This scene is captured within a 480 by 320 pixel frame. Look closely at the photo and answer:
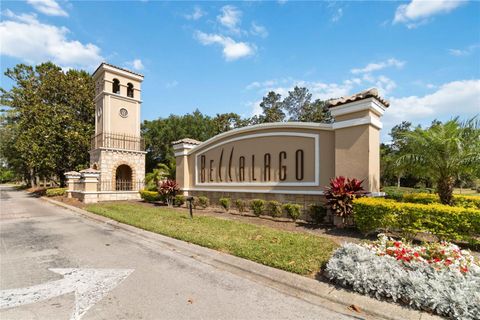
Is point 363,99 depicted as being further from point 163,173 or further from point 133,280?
point 163,173

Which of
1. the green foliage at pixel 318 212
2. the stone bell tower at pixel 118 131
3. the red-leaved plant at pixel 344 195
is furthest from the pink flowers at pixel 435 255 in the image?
the stone bell tower at pixel 118 131

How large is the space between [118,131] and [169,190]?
31.3 ft

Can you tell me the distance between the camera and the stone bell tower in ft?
Result: 62.3

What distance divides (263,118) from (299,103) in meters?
6.38

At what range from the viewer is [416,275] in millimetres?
3508

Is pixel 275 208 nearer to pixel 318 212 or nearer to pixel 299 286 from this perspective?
pixel 318 212

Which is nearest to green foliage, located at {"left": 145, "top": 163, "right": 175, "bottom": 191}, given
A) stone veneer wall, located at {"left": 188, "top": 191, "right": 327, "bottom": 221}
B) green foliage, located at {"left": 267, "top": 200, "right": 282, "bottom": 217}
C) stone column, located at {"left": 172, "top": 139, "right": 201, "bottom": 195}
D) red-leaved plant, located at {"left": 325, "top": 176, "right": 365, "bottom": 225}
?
stone column, located at {"left": 172, "top": 139, "right": 201, "bottom": 195}

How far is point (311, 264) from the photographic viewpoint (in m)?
4.67

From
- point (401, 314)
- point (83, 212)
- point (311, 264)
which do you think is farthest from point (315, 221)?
point (83, 212)

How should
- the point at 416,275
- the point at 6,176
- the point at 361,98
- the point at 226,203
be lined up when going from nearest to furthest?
the point at 416,275 < the point at 361,98 < the point at 226,203 < the point at 6,176

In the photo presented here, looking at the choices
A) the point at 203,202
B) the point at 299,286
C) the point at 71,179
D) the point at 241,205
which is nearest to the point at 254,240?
the point at 299,286

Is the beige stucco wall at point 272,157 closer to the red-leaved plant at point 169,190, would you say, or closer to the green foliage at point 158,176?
the red-leaved plant at point 169,190

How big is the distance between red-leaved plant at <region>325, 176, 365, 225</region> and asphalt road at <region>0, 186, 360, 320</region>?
3.89m

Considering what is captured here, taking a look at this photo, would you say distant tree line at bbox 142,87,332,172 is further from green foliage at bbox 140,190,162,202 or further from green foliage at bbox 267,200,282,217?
green foliage at bbox 267,200,282,217
